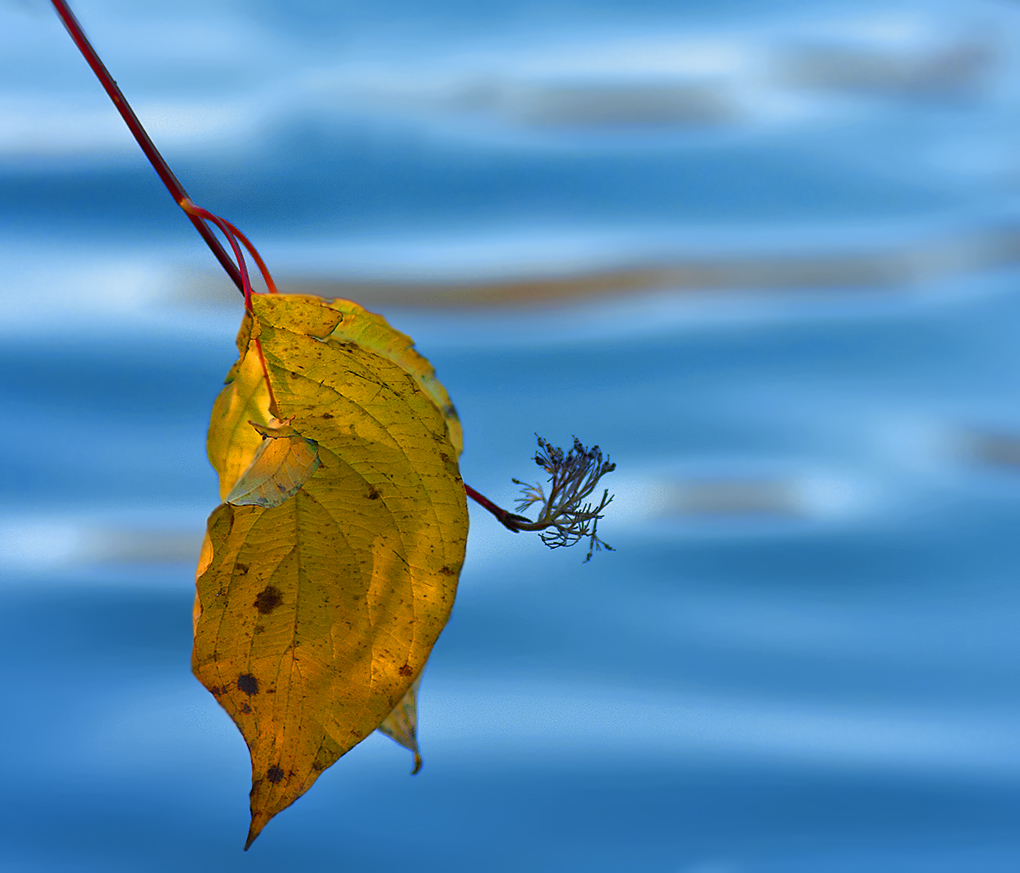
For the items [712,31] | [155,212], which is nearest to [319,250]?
[155,212]

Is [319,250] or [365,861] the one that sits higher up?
[319,250]

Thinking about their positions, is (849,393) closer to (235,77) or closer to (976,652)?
(976,652)

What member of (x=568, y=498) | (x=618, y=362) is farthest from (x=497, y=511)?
(x=618, y=362)

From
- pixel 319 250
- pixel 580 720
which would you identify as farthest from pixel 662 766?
pixel 319 250

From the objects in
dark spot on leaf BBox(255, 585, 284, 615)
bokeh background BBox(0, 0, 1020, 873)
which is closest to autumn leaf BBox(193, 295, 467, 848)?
dark spot on leaf BBox(255, 585, 284, 615)

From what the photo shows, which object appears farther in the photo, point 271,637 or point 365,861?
point 365,861

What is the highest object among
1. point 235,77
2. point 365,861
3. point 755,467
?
point 235,77

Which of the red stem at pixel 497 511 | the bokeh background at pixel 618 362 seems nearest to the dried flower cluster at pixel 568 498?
the red stem at pixel 497 511
